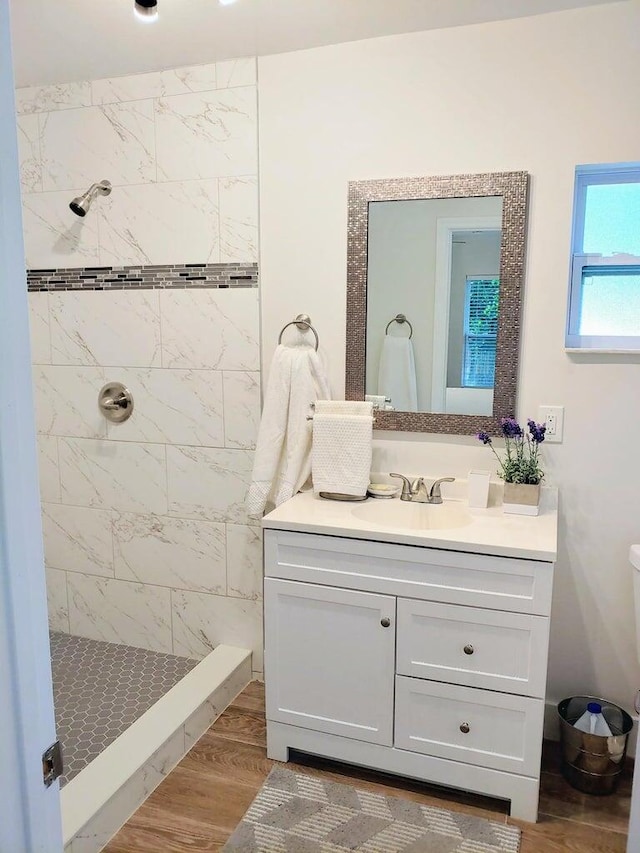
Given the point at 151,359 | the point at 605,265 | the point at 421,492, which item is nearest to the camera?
the point at 605,265

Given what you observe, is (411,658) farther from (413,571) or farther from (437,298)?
(437,298)

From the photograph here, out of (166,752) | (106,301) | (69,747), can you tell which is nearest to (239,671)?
(166,752)

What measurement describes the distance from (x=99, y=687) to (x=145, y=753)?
23.0 inches

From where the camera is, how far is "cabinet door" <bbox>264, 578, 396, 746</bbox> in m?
1.95

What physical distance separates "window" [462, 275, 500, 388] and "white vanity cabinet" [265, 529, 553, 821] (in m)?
0.68

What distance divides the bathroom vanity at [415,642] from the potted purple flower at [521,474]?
0.05 metres

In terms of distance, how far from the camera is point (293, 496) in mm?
2320

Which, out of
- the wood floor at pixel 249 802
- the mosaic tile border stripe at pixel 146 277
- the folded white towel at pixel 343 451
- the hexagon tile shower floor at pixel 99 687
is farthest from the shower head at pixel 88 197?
the wood floor at pixel 249 802

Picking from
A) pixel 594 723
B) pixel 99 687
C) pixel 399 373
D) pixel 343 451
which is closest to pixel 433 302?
pixel 399 373


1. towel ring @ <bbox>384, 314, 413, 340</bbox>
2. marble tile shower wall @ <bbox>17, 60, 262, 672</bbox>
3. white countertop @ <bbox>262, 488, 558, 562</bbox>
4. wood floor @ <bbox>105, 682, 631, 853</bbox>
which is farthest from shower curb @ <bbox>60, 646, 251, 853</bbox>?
towel ring @ <bbox>384, 314, 413, 340</bbox>

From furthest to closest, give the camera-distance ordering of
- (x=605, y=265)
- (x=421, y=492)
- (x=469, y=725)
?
(x=421, y=492) → (x=605, y=265) → (x=469, y=725)

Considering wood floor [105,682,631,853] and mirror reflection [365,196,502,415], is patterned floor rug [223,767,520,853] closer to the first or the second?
wood floor [105,682,631,853]

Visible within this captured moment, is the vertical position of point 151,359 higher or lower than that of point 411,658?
higher

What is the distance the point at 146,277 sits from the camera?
258 cm
